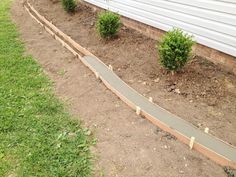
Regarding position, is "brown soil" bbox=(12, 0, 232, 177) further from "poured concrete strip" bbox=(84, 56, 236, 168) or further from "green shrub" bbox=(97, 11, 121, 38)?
"green shrub" bbox=(97, 11, 121, 38)

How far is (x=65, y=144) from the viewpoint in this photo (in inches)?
178

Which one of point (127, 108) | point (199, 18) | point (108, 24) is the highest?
point (199, 18)

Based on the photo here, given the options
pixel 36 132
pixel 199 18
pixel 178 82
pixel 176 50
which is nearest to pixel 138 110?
pixel 178 82

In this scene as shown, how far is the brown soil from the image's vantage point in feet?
13.2

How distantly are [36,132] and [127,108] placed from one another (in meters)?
1.59

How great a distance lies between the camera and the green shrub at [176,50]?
5516mm

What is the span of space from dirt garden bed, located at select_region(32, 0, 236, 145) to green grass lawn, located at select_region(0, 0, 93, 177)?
1.55 meters

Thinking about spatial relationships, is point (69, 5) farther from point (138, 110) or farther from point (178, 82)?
point (138, 110)

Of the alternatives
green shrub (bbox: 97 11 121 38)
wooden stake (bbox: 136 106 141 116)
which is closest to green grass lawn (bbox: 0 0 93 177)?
wooden stake (bbox: 136 106 141 116)

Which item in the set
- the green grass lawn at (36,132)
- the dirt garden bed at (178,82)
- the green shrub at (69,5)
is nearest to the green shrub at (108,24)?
the dirt garden bed at (178,82)

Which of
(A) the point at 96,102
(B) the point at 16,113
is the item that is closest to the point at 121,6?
(A) the point at 96,102

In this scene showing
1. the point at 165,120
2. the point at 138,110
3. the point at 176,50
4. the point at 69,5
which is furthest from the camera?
the point at 69,5

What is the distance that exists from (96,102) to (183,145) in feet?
6.17

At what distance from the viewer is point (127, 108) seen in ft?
17.1
